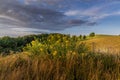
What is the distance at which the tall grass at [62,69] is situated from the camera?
7.50 metres

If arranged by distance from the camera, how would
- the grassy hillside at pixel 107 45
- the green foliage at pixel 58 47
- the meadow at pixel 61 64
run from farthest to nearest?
the grassy hillside at pixel 107 45 → the green foliage at pixel 58 47 → the meadow at pixel 61 64

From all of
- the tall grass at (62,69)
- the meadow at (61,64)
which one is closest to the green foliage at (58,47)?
the meadow at (61,64)

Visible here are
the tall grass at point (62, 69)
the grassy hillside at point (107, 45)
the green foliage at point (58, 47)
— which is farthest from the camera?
the grassy hillside at point (107, 45)

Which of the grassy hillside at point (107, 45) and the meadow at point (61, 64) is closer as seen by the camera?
the meadow at point (61, 64)

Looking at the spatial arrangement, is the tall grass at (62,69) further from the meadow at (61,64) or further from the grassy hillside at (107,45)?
the grassy hillside at (107,45)

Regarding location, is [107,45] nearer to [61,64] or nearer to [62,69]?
[61,64]

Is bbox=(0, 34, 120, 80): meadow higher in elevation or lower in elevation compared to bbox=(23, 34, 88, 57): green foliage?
lower

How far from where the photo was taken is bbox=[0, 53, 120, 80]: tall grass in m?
7.50

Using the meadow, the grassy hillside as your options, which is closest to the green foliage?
the meadow

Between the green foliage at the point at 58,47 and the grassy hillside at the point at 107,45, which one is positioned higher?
the green foliage at the point at 58,47

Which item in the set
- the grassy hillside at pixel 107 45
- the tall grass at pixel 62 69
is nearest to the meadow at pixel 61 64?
the tall grass at pixel 62 69

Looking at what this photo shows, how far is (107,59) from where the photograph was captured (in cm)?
1025

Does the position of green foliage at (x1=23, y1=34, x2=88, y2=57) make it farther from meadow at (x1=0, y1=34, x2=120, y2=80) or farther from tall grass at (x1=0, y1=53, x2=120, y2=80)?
tall grass at (x1=0, y1=53, x2=120, y2=80)

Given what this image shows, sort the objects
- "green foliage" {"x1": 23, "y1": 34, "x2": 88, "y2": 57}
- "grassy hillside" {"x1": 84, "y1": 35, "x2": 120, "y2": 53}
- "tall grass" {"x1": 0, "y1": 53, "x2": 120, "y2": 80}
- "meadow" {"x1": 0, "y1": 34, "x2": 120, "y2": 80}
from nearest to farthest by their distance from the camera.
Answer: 1. "tall grass" {"x1": 0, "y1": 53, "x2": 120, "y2": 80}
2. "meadow" {"x1": 0, "y1": 34, "x2": 120, "y2": 80}
3. "green foliage" {"x1": 23, "y1": 34, "x2": 88, "y2": 57}
4. "grassy hillside" {"x1": 84, "y1": 35, "x2": 120, "y2": 53}
